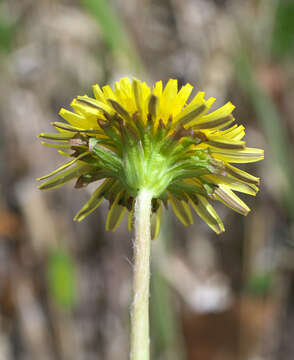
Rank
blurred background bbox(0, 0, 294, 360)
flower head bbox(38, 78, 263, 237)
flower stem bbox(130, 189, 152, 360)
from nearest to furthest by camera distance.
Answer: flower stem bbox(130, 189, 152, 360), flower head bbox(38, 78, 263, 237), blurred background bbox(0, 0, 294, 360)

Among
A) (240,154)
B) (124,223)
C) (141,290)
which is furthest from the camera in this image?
(124,223)

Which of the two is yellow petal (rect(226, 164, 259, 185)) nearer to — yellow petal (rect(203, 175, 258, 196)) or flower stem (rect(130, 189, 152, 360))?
yellow petal (rect(203, 175, 258, 196))

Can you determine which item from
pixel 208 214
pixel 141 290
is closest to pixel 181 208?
pixel 208 214

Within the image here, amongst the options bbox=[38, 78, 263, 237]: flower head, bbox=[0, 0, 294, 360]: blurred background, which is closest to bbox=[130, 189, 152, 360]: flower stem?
bbox=[38, 78, 263, 237]: flower head

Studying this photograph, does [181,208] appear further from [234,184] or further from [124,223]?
[124,223]

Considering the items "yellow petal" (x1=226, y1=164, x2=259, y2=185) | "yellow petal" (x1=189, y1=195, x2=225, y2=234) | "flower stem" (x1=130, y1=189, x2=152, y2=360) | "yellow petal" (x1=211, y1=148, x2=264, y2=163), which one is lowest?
"flower stem" (x1=130, y1=189, x2=152, y2=360)

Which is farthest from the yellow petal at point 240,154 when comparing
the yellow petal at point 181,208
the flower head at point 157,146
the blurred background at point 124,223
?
the blurred background at point 124,223
